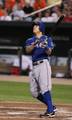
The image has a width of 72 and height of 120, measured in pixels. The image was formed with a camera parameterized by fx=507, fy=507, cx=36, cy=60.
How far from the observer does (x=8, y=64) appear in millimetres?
16891

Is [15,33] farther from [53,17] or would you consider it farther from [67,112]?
[67,112]

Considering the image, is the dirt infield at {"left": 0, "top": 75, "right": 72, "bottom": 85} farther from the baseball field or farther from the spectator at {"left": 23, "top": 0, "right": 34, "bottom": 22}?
the spectator at {"left": 23, "top": 0, "right": 34, "bottom": 22}

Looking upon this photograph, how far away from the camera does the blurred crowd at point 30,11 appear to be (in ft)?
54.8

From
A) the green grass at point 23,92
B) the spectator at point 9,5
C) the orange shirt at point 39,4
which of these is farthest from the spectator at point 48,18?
the green grass at point 23,92

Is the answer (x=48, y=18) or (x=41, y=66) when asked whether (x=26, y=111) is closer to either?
(x=41, y=66)

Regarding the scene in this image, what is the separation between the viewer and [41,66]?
26.6 feet

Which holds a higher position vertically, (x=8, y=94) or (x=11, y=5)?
(x=11, y=5)

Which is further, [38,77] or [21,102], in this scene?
[21,102]

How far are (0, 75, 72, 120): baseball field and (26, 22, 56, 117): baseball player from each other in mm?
366

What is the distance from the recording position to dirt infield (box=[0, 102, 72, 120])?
815cm

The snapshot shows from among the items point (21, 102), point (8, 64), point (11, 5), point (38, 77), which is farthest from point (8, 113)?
point (11, 5)

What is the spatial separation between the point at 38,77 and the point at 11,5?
9911mm

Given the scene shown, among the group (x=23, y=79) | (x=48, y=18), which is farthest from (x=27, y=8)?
(x=23, y=79)

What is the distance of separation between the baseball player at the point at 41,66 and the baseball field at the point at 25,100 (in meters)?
0.37
